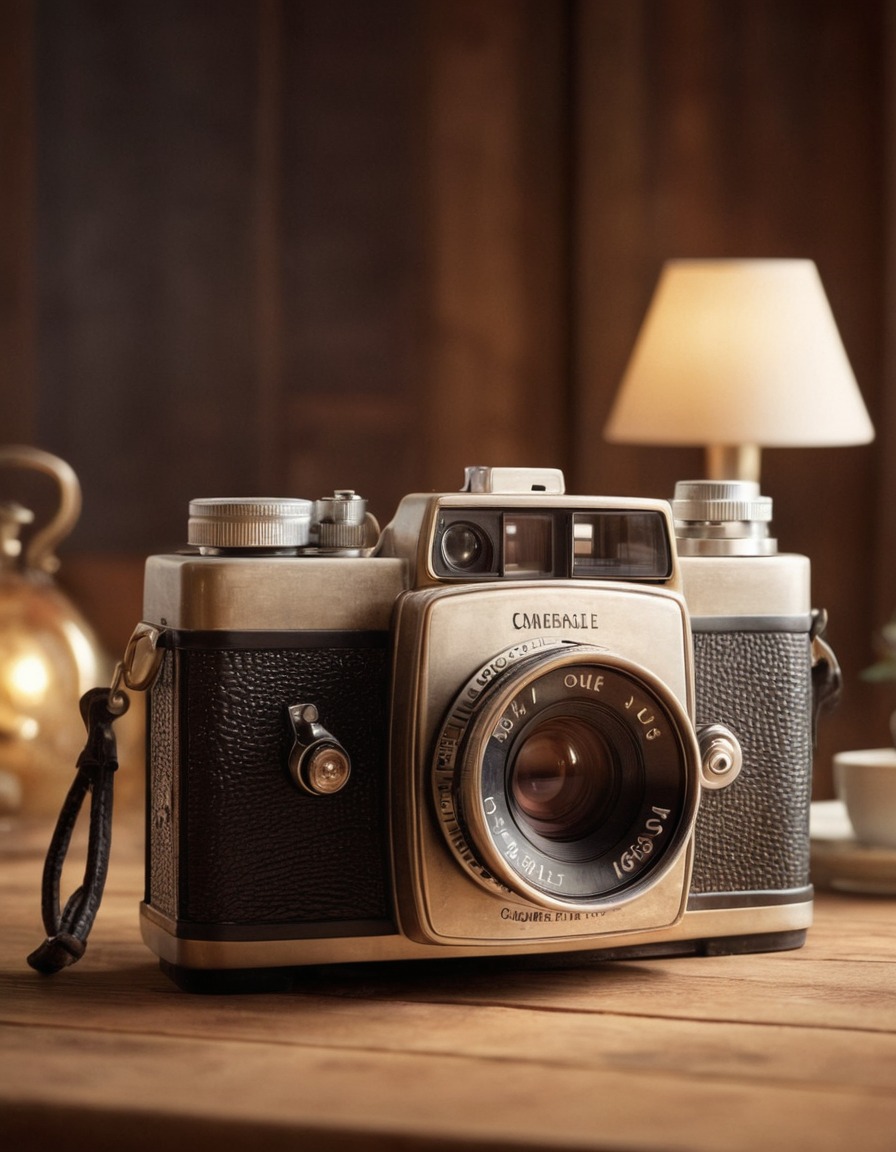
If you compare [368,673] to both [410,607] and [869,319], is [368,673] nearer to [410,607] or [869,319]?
[410,607]

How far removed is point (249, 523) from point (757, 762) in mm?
288

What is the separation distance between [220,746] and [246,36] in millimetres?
975

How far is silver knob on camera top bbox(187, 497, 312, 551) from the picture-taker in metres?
0.78

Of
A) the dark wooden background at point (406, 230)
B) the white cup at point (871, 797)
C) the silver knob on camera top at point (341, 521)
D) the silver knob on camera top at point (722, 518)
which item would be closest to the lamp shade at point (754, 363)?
the dark wooden background at point (406, 230)

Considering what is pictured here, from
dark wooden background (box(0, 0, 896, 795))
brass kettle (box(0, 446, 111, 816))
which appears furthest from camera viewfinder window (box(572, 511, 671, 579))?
dark wooden background (box(0, 0, 896, 795))

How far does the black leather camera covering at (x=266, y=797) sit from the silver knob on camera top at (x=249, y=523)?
0.17ft

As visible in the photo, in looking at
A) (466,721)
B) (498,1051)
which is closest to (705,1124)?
(498,1051)

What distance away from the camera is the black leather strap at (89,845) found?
0.81m

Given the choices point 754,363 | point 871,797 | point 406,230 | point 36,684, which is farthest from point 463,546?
point 406,230

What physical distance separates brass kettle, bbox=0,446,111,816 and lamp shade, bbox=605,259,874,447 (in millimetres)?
508

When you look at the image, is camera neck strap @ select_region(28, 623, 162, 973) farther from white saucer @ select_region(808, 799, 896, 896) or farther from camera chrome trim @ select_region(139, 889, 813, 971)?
white saucer @ select_region(808, 799, 896, 896)

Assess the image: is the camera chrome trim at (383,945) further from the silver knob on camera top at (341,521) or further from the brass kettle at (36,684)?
the brass kettle at (36,684)

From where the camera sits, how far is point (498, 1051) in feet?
2.27

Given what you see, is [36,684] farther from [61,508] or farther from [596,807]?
[596,807]
